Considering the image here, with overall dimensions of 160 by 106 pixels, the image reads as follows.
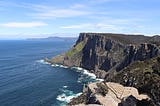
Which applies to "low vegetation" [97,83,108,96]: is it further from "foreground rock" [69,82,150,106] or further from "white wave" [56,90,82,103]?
"white wave" [56,90,82,103]

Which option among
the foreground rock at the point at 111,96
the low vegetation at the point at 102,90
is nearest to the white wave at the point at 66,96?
the foreground rock at the point at 111,96

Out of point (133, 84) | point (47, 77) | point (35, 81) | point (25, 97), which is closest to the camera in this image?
point (133, 84)

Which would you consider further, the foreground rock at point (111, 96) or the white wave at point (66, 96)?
the white wave at point (66, 96)

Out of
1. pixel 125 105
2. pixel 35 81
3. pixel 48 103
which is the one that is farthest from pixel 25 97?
pixel 125 105

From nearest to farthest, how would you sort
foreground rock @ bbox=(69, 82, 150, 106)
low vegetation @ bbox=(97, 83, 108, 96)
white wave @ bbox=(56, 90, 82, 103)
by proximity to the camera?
foreground rock @ bbox=(69, 82, 150, 106) → low vegetation @ bbox=(97, 83, 108, 96) → white wave @ bbox=(56, 90, 82, 103)

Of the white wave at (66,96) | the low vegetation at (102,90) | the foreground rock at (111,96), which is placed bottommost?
the white wave at (66,96)

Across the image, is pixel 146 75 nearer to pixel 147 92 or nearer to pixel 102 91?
pixel 147 92

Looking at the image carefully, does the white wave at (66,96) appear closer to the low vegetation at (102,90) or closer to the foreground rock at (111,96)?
the foreground rock at (111,96)

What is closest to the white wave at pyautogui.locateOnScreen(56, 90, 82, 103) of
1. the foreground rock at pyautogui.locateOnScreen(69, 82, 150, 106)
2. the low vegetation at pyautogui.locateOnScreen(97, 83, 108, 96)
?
the foreground rock at pyautogui.locateOnScreen(69, 82, 150, 106)

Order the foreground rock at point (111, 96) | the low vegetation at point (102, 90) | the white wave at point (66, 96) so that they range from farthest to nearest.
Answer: the white wave at point (66, 96)
the low vegetation at point (102, 90)
the foreground rock at point (111, 96)
